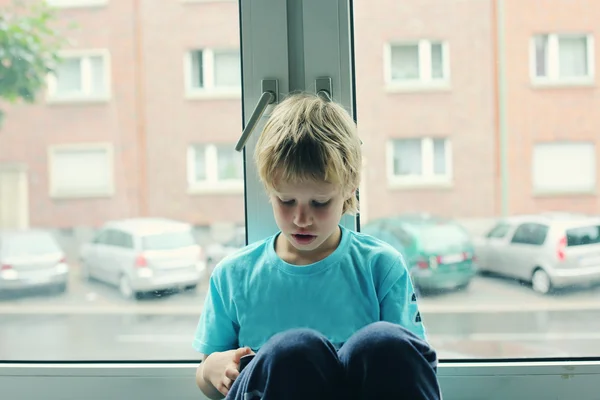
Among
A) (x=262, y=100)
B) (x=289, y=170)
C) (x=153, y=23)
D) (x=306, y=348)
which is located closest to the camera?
(x=306, y=348)

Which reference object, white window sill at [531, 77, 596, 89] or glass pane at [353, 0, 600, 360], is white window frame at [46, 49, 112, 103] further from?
white window sill at [531, 77, 596, 89]

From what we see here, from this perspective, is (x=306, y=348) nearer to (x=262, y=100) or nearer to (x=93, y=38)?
(x=262, y=100)

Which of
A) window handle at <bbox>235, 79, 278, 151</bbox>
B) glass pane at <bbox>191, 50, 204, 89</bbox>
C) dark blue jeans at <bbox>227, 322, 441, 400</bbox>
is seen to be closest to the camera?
dark blue jeans at <bbox>227, 322, 441, 400</bbox>

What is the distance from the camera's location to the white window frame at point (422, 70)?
1170mm

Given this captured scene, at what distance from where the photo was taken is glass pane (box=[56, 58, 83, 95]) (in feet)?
4.02

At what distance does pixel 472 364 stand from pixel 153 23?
36.0 inches

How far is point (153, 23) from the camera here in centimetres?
121

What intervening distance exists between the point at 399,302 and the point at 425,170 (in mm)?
324

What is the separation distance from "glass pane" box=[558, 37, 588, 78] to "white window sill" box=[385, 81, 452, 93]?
0.70 ft

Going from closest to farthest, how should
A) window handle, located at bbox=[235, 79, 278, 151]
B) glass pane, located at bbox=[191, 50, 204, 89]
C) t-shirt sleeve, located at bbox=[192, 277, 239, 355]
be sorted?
t-shirt sleeve, located at bbox=[192, 277, 239, 355] → window handle, located at bbox=[235, 79, 278, 151] → glass pane, located at bbox=[191, 50, 204, 89]

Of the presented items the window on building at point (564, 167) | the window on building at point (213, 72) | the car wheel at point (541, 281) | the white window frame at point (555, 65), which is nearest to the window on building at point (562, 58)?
the white window frame at point (555, 65)

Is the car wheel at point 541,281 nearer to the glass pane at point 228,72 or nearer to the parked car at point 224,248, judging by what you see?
the parked car at point 224,248

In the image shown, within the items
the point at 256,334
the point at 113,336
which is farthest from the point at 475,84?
the point at 113,336

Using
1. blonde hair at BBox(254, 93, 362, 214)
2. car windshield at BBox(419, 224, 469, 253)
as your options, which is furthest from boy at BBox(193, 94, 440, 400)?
car windshield at BBox(419, 224, 469, 253)
